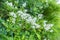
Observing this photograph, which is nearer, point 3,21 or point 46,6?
point 3,21

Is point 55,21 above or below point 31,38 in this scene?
above

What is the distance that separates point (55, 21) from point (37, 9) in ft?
0.80

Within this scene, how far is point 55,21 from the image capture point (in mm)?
2227

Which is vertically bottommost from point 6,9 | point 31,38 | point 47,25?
point 31,38

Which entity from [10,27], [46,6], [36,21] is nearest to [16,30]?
[10,27]

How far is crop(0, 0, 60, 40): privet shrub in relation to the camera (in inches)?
78.4

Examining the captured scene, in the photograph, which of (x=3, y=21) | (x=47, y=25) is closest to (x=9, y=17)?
(x=3, y=21)

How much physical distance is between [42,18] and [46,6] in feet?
0.48

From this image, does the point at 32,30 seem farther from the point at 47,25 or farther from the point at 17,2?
the point at 17,2

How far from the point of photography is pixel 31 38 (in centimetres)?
201

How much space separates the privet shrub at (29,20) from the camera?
1.99m

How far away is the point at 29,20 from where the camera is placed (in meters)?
2.02

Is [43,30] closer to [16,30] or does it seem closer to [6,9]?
[16,30]

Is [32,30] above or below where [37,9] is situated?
below
